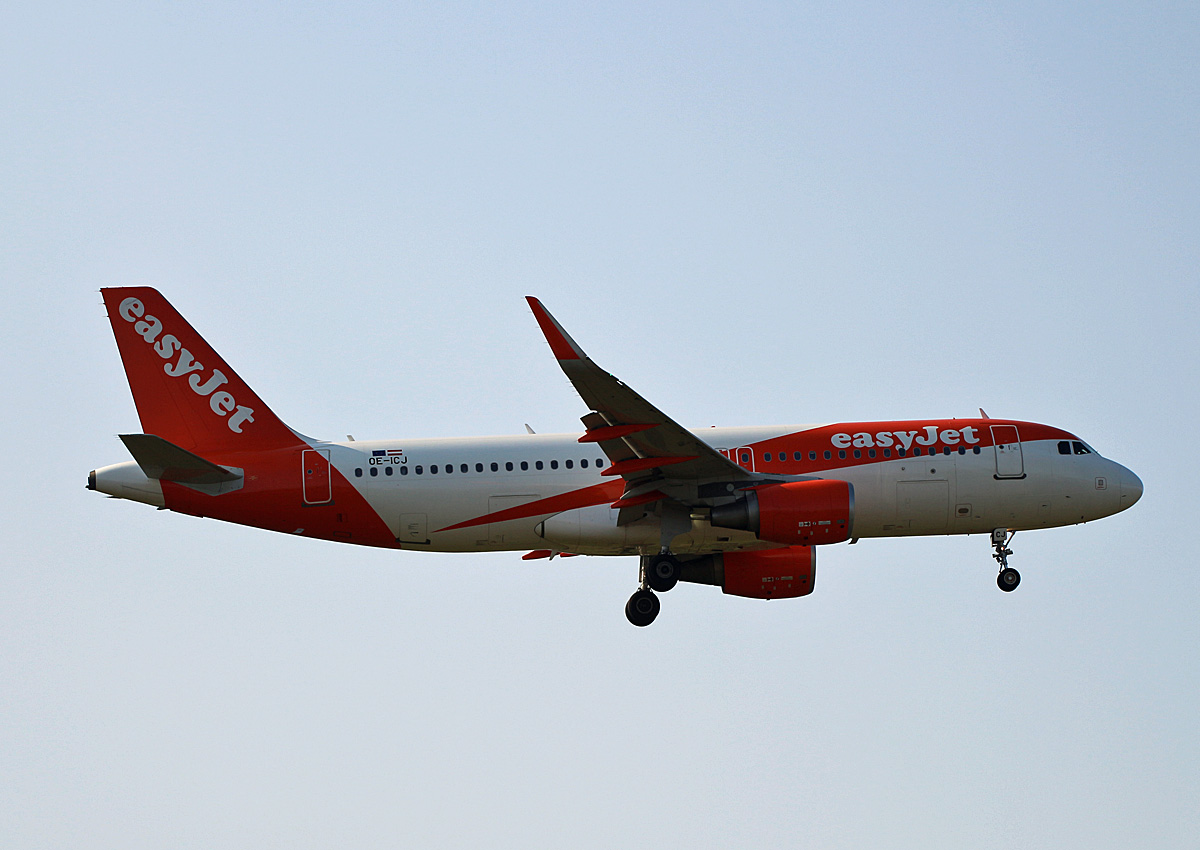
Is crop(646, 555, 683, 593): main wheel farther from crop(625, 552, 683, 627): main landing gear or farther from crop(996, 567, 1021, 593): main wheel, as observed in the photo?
crop(996, 567, 1021, 593): main wheel

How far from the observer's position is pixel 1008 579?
4275 centimetres

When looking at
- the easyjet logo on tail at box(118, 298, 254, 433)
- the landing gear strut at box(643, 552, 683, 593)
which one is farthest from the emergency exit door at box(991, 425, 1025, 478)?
the easyjet logo on tail at box(118, 298, 254, 433)

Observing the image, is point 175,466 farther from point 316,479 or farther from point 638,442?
point 638,442

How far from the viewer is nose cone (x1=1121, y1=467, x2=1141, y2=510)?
1684 inches

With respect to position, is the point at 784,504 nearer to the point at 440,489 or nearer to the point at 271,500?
the point at 440,489

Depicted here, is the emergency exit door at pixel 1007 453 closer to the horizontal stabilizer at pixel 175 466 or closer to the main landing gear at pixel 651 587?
the main landing gear at pixel 651 587

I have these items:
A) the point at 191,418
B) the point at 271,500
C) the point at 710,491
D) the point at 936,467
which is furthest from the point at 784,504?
the point at 191,418

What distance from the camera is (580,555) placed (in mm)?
42031

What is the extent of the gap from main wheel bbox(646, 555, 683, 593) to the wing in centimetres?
244

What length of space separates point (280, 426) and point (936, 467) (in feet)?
58.5

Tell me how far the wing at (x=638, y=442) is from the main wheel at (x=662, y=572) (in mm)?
2436

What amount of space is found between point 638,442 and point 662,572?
5.33 m

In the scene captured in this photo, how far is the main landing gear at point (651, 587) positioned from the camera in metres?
41.7

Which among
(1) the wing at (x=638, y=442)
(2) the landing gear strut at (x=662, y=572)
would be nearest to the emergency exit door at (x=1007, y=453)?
(1) the wing at (x=638, y=442)
